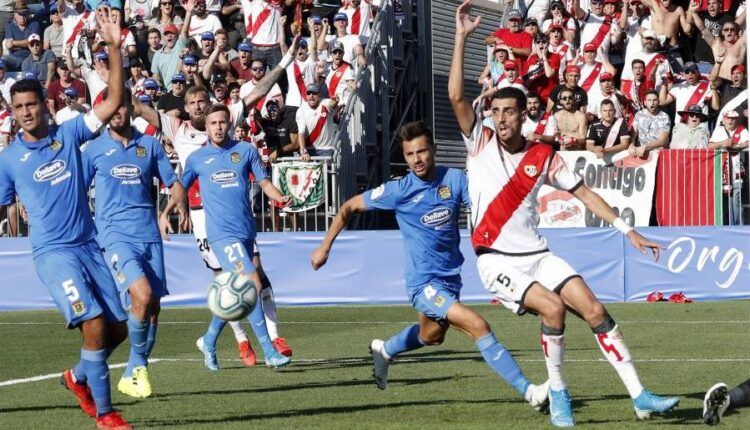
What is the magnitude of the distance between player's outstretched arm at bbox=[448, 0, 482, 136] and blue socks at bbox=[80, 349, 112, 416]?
296 cm

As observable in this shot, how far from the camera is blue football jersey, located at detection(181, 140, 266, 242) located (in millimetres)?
13094

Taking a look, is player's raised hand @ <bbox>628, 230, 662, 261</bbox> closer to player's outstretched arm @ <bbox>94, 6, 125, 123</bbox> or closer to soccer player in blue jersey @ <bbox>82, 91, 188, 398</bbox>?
player's outstretched arm @ <bbox>94, 6, 125, 123</bbox>

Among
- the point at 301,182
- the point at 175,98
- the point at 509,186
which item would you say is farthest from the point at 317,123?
the point at 509,186

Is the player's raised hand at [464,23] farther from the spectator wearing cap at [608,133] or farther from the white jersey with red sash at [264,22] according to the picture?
the white jersey with red sash at [264,22]

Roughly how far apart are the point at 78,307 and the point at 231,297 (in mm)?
1170

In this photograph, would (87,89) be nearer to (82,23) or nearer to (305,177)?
(82,23)

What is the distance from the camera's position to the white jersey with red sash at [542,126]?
22.6 metres

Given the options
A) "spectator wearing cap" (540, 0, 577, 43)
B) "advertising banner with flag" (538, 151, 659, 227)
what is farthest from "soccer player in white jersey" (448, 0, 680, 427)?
"spectator wearing cap" (540, 0, 577, 43)

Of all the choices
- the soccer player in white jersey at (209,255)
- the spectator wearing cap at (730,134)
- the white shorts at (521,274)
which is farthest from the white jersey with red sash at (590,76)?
the white shorts at (521,274)

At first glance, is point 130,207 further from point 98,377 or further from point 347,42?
point 347,42

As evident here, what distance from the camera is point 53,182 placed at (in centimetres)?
916

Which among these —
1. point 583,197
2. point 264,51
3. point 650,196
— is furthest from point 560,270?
point 264,51

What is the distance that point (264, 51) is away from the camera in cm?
2655

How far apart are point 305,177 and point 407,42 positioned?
7368 mm
